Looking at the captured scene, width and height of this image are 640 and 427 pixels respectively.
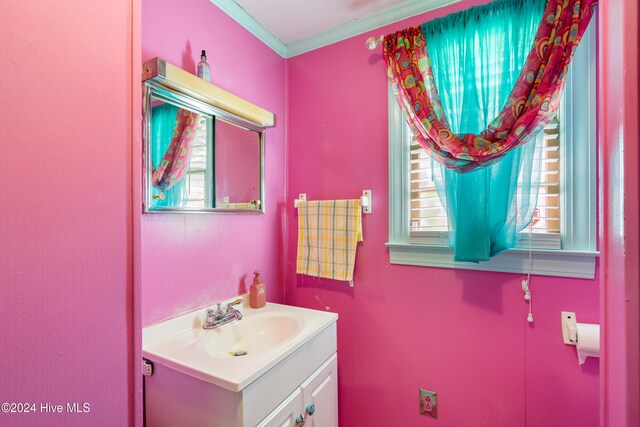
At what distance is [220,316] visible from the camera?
1.21 meters

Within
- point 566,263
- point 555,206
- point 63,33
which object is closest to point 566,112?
point 555,206

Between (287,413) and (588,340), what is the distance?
1.11 metres

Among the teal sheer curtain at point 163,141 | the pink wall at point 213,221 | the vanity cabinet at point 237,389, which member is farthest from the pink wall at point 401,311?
the teal sheer curtain at point 163,141

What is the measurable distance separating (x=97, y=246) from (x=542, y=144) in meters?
1.45

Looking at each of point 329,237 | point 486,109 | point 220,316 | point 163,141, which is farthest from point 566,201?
point 163,141

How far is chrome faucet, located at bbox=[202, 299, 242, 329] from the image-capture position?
1.17 metres

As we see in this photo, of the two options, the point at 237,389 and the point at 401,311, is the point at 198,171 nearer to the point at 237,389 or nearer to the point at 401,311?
the point at 237,389

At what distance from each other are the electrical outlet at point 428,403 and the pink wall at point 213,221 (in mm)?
906

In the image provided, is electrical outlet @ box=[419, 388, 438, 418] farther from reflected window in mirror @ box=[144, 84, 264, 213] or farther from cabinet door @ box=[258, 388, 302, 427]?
reflected window in mirror @ box=[144, 84, 264, 213]

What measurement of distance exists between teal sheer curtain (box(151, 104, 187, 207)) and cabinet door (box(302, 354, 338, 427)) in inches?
34.7

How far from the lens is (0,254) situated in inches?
14.8

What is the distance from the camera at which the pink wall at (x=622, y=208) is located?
35cm

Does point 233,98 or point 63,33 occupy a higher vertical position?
point 233,98

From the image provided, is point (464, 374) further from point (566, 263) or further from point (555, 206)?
point (555, 206)
